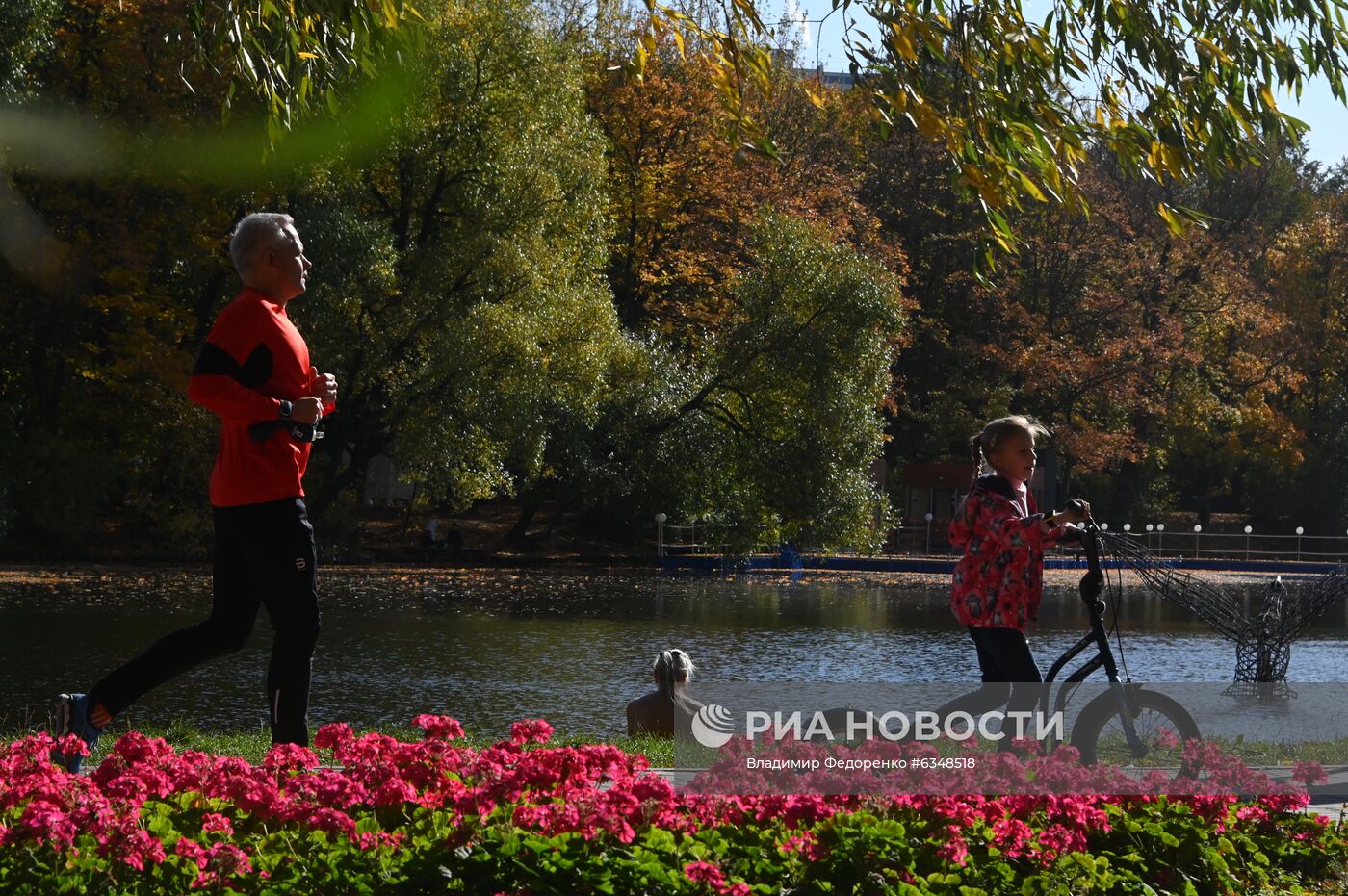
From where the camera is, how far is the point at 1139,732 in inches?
260

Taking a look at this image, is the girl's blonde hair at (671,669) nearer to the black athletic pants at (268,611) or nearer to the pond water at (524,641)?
the pond water at (524,641)

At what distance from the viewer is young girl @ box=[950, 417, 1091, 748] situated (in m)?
6.46

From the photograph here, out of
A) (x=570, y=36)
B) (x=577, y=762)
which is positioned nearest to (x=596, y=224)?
(x=570, y=36)

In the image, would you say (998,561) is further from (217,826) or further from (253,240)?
(217,826)

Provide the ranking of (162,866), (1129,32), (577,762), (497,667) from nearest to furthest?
(162,866) → (577,762) → (1129,32) → (497,667)

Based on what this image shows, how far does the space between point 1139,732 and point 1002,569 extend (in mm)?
889

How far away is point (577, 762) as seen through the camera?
494 centimetres

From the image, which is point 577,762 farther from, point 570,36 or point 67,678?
point 570,36

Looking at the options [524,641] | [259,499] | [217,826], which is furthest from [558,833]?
[524,641]

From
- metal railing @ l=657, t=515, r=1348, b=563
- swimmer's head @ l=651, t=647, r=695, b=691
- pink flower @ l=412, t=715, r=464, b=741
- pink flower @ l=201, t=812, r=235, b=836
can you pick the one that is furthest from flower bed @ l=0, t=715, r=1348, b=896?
metal railing @ l=657, t=515, r=1348, b=563

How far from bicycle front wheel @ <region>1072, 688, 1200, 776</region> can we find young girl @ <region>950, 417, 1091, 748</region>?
0.29 metres

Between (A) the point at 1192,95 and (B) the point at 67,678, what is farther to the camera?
(B) the point at 67,678

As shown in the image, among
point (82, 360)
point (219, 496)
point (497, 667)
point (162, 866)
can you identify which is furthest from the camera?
point (82, 360)

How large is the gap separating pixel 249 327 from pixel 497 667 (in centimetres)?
944
